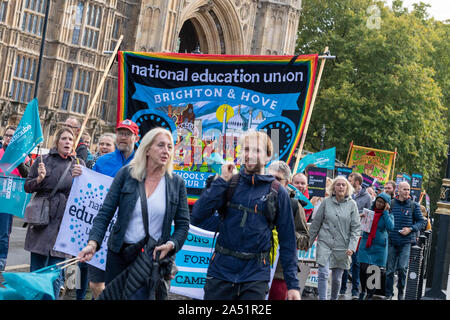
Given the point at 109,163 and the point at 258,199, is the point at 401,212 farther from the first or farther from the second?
the point at 258,199

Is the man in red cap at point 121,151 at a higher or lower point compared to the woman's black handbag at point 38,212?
higher

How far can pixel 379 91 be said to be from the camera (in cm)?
4091

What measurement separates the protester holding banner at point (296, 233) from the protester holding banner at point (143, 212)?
4.54ft

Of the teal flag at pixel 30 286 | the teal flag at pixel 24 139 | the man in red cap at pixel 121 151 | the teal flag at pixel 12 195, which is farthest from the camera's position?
the teal flag at pixel 12 195

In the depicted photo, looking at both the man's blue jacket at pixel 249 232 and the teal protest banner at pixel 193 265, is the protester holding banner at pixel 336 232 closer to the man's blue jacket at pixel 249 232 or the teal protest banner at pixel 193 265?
the teal protest banner at pixel 193 265

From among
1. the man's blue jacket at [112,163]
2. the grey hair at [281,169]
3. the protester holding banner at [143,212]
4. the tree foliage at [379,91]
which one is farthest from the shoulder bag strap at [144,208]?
the tree foliage at [379,91]

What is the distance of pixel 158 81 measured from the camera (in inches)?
416

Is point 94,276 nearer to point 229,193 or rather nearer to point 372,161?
point 229,193

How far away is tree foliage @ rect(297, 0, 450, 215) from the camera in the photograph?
1571 inches

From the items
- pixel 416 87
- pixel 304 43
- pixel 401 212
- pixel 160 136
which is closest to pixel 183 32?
pixel 304 43

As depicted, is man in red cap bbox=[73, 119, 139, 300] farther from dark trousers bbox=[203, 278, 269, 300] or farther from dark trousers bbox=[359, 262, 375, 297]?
dark trousers bbox=[359, 262, 375, 297]

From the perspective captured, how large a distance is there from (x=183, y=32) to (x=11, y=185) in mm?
31267

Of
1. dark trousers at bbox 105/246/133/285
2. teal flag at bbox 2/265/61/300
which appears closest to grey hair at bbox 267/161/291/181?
dark trousers at bbox 105/246/133/285

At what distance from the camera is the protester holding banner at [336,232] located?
1042 cm
